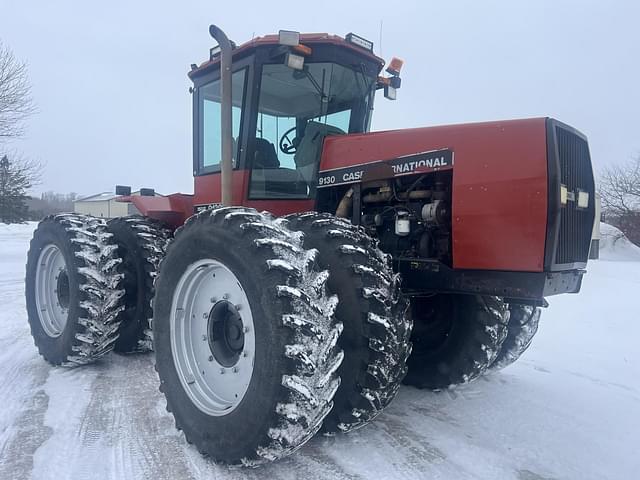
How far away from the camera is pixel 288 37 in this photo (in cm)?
348

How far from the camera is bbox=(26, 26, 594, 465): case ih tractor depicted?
2.46 meters

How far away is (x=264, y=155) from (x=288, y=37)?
958 mm

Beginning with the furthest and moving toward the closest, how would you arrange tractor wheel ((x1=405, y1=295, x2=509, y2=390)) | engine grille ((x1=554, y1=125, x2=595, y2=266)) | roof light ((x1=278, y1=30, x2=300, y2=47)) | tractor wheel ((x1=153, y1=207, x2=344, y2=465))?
tractor wheel ((x1=405, y1=295, x2=509, y2=390)), roof light ((x1=278, y1=30, x2=300, y2=47)), engine grille ((x1=554, y1=125, x2=595, y2=266)), tractor wheel ((x1=153, y1=207, x2=344, y2=465))

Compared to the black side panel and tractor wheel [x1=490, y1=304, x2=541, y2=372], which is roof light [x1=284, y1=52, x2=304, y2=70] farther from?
tractor wheel [x1=490, y1=304, x2=541, y2=372]

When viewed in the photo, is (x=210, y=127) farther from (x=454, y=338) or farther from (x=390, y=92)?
(x=454, y=338)

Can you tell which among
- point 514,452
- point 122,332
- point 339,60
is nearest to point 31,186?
point 122,332

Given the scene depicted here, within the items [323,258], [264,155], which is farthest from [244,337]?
[264,155]

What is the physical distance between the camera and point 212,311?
9.89 ft

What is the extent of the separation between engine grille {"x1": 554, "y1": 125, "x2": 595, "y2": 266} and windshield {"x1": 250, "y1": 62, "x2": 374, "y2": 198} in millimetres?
1830

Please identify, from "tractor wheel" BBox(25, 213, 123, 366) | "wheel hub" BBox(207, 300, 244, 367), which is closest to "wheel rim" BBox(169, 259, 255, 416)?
"wheel hub" BBox(207, 300, 244, 367)

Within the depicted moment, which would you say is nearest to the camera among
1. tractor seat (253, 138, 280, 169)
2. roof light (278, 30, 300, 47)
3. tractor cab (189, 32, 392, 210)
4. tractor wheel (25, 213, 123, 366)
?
roof light (278, 30, 300, 47)

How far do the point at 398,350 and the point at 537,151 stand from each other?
4.45 ft

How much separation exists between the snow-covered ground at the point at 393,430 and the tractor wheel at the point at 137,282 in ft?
0.70

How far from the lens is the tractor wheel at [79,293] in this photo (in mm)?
4133
